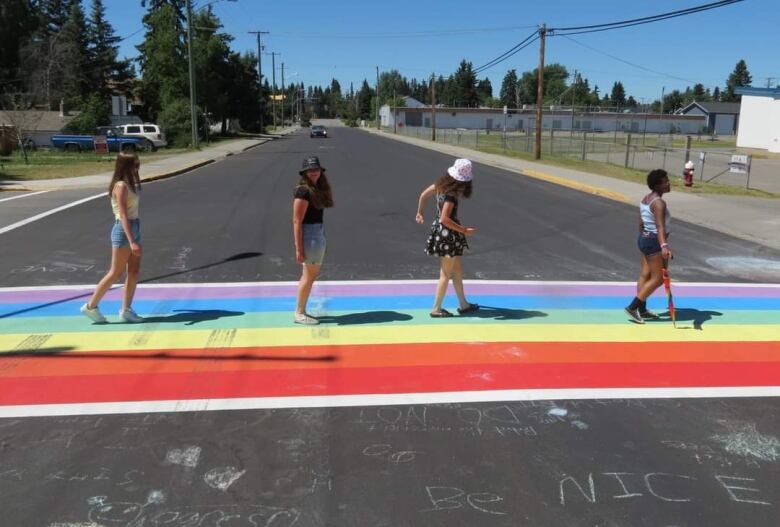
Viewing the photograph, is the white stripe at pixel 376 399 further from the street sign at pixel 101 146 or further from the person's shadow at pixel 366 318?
the street sign at pixel 101 146

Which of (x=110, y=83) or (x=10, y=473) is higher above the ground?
(x=110, y=83)

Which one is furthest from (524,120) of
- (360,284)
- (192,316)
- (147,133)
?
(192,316)

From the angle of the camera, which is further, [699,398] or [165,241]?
[165,241]

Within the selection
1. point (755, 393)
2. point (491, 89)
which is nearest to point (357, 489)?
point (755, 393)

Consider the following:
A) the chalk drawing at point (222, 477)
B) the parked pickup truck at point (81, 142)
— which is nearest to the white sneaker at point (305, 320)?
the chalk drawing at point (222, 477)

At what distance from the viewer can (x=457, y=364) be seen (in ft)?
17.2

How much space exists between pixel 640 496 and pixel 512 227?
8875mm

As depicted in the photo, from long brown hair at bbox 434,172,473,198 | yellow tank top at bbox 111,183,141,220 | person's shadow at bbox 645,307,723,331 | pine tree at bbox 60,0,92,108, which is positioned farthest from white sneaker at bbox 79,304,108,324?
pine tree at bbox 60,0,92,108

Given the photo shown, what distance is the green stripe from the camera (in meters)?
6.08

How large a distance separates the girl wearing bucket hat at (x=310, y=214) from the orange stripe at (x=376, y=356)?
810 millimetres

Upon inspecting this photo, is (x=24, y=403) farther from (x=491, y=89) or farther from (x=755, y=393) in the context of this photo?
(x=491, y=89)

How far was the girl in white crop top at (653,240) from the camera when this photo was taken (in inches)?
239

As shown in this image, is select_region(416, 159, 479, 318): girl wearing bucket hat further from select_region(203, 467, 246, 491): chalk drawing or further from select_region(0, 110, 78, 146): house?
select_region(0, 110, 78, 146): house

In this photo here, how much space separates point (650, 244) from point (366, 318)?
286 centimetres
